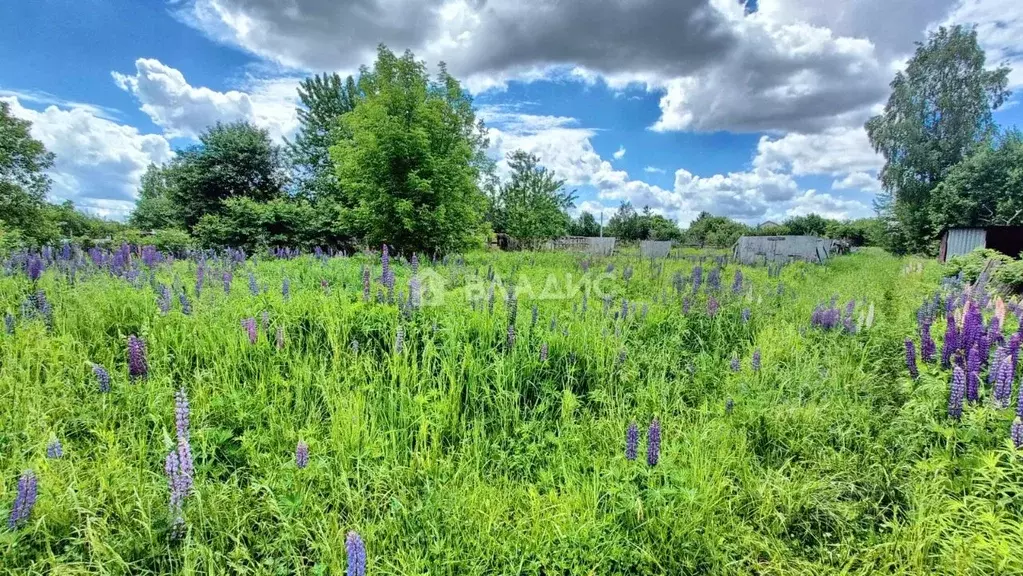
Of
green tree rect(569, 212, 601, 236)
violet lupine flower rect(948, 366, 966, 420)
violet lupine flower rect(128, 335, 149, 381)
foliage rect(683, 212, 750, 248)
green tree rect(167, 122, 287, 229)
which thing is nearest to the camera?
violet lupine flower rect(948, 366, 966, 420)

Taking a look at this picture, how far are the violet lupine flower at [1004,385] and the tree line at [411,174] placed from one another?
31.8 feet

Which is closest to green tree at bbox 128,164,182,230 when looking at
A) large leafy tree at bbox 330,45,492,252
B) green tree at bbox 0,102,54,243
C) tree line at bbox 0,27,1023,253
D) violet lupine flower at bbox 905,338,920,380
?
tree line at bbox 0,27,1023,253

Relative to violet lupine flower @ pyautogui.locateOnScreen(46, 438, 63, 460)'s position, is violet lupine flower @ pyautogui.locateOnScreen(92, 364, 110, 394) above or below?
above

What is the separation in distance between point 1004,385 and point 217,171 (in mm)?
28962

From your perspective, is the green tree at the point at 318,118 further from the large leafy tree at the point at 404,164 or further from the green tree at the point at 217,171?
the large leafy tree at the point at 404,164

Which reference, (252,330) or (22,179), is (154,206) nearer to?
(22,179)

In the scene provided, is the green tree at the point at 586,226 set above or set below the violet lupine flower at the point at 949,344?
above

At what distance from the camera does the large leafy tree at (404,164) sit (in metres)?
10.4

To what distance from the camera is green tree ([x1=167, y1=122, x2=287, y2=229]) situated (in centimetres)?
2342

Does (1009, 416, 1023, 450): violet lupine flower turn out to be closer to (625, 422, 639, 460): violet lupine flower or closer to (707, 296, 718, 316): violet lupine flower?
(625, 422, 639, 460): violet lupine flower

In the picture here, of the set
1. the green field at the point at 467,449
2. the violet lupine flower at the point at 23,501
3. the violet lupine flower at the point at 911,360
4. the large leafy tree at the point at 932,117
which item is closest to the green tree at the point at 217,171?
the green field at the point at 467,449

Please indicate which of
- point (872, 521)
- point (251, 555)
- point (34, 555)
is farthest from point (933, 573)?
A: point (34, 555)

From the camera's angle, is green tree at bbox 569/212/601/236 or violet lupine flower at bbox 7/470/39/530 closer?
violet lupine flower at bbox 7/470/39/530

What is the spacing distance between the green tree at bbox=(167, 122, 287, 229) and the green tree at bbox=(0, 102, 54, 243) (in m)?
5.62
